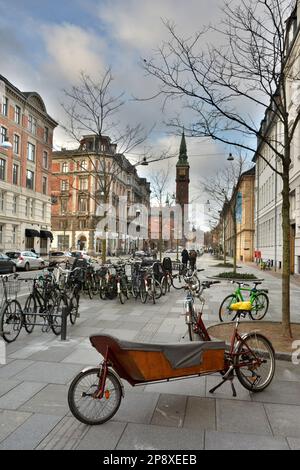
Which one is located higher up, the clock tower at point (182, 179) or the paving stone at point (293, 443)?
the clock tower at point (182, 179)

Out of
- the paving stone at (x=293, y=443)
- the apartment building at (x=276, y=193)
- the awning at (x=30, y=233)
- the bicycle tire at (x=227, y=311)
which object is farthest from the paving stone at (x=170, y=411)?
the awning at (x=30, y=233)

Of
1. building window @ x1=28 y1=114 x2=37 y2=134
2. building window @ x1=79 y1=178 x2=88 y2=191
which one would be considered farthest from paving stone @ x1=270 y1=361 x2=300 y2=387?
building window @ x1=79 y1=178 x2=88 y2=191

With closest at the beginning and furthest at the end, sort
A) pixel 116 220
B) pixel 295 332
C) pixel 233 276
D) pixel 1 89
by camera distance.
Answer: pixel 295 332 → pixel 233 276 → pixel 1 89 → pixel 116 220

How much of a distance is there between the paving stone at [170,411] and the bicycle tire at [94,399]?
1.45 ft

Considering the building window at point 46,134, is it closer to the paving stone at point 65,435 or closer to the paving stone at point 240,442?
the paving stone at point 65,435

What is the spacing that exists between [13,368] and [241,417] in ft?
10.7

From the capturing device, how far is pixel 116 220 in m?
70.1

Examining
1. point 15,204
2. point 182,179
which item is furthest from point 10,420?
point 182,179

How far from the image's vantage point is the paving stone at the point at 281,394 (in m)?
4.61

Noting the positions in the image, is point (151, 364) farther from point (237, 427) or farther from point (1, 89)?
point (1, 89)

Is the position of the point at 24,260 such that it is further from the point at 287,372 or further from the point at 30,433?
the point at 30,433
